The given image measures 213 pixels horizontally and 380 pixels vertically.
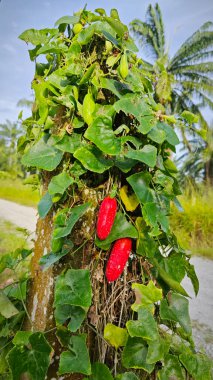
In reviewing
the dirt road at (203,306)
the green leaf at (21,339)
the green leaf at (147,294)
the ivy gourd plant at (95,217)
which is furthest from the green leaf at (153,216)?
the dirt road at (203,306)

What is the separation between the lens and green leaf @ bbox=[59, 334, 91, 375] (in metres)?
0.57

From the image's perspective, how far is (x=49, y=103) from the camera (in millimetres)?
648

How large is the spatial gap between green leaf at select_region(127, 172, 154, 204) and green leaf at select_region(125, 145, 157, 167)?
0.15 feet

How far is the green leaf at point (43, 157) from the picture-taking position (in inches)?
24.6

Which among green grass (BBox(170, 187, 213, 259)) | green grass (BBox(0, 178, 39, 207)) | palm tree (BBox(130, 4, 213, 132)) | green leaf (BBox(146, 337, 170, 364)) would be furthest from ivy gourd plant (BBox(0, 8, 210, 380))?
palm tree (BBox(130, 4, 213, 132))

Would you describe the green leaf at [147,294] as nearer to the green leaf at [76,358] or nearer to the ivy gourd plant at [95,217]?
the ivy gourd plant at [95,217]

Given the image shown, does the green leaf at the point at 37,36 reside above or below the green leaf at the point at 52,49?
above

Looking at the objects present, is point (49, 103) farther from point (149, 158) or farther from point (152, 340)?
point (152, 340)

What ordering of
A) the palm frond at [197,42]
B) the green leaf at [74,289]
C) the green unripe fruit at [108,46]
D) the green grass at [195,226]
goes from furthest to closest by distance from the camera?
the palm frond at [197,42], the green grass at [195,226], the green unripe fruit at [108,46], the green leaf at [74,289]

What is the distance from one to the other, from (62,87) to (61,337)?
20.5 inches

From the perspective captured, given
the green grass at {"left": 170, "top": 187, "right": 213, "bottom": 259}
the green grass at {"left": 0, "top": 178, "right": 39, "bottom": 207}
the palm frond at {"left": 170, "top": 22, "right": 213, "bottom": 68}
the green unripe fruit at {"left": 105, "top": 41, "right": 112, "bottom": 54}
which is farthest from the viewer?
the palm frond at {"left": 170, "top": 22, "right": 213, "bottom": 68}

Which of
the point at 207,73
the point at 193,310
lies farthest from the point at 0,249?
the point at 207,73

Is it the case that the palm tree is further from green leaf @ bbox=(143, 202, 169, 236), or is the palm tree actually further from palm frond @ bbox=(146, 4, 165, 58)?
green leaf @ bbox=(143, 202, 169, 236)

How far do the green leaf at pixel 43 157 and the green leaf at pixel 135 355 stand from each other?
377mm
